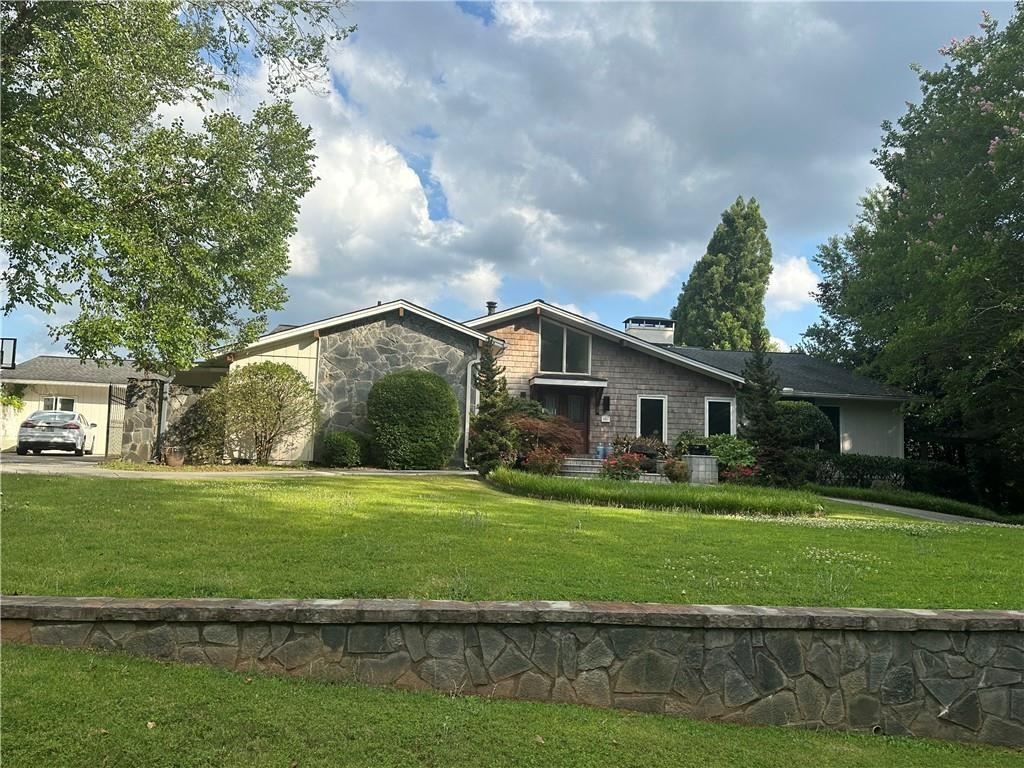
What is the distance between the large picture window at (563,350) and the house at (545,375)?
0.03 metres

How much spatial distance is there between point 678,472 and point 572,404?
5.38 m

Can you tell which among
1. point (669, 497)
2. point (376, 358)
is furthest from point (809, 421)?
point (376, 358)

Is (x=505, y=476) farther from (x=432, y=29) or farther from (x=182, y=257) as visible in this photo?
(x=432, y=29)

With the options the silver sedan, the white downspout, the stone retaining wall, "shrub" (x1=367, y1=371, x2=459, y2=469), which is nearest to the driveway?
the silver sedan

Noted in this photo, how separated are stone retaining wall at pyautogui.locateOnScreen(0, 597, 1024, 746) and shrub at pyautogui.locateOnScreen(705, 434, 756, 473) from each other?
11.8 m

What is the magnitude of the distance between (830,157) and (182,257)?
12.8 metres

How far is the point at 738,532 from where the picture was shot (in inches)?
317

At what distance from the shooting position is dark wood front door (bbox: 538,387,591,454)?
20.3 metres

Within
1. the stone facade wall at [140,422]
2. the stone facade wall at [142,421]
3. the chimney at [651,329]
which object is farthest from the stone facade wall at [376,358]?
the chimney at [651,329]

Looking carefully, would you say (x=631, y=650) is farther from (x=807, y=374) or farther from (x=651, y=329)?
(x=651, y=329)

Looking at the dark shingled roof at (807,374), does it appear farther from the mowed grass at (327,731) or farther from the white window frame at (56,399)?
the white window frame at (56,399)

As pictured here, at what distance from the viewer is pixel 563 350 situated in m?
Result: 20.5

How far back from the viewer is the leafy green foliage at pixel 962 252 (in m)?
15.6

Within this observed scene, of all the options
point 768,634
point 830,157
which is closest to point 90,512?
point 768,634
